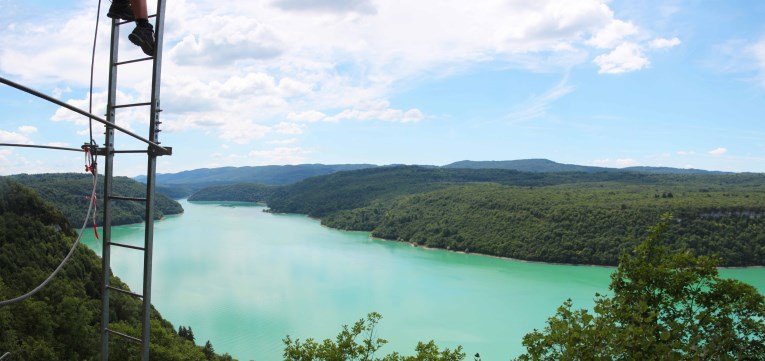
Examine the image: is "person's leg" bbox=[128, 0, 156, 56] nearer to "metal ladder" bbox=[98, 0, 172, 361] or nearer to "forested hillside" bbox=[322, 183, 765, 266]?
"metal ladder" bbox=[98, 0, 172, 361]

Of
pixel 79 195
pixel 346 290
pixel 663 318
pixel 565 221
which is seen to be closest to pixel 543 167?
pixel 565 221

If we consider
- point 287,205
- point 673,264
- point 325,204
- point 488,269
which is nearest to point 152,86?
point 673,264

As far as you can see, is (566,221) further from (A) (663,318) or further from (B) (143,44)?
(B) (143,44)

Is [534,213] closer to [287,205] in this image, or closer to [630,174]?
[630,174]

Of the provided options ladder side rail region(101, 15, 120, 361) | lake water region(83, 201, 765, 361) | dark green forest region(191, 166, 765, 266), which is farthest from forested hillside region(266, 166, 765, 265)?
ladder side rail region(101, 15, 120, 361)

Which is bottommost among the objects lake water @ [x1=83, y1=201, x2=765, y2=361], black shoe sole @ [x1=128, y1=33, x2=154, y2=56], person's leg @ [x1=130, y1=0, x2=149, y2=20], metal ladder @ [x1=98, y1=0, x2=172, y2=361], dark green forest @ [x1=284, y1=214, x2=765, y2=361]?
lake water @ [x1=83, y1=201, x2=765, y2=361]

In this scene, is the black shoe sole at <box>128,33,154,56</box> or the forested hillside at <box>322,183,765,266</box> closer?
the black shoe sole at <box>128,33,154,56</box>
